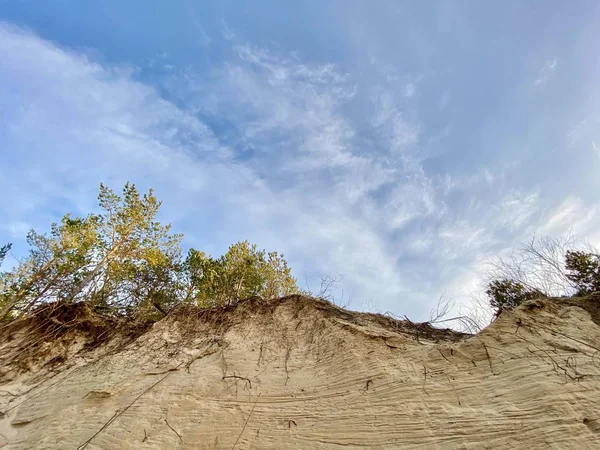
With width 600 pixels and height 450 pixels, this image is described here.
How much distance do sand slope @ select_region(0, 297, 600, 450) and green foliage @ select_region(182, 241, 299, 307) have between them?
26.4 feet

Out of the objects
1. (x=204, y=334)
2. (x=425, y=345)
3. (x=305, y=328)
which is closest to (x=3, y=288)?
(x=204, y=334)

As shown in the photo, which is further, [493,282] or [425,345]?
[493,282]

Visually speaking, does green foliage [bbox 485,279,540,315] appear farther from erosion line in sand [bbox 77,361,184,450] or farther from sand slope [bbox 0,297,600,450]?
erosion line in sand [bbox 77,361,184,450]

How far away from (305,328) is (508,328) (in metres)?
2.95

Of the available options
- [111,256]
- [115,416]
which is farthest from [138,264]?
[115,416]

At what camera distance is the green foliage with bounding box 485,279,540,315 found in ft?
25.3

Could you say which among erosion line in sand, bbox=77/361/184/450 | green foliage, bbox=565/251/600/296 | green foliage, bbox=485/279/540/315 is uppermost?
green foliage, bbox=565/251/600/296

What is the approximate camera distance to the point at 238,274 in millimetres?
14969

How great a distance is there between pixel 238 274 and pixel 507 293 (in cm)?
1056

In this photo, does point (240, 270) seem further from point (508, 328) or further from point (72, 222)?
point (508, 328)

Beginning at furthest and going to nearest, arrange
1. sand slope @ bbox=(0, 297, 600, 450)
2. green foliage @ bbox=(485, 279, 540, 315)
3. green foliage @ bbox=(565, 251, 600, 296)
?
green foliage @ bbox=(565, 251, 600, 296) → green foliage @ bbox=(485, 279, 540, 315) → sand slope @ bbox=(0, 297, 600, 450)

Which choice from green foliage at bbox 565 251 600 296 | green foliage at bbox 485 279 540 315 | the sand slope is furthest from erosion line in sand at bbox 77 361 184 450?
green foliage at bbox 565 251 600 296

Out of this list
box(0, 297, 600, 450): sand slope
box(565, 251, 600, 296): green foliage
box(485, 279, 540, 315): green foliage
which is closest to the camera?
box(0, 297, 600, 450): sand slope

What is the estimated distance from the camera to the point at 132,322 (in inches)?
271
